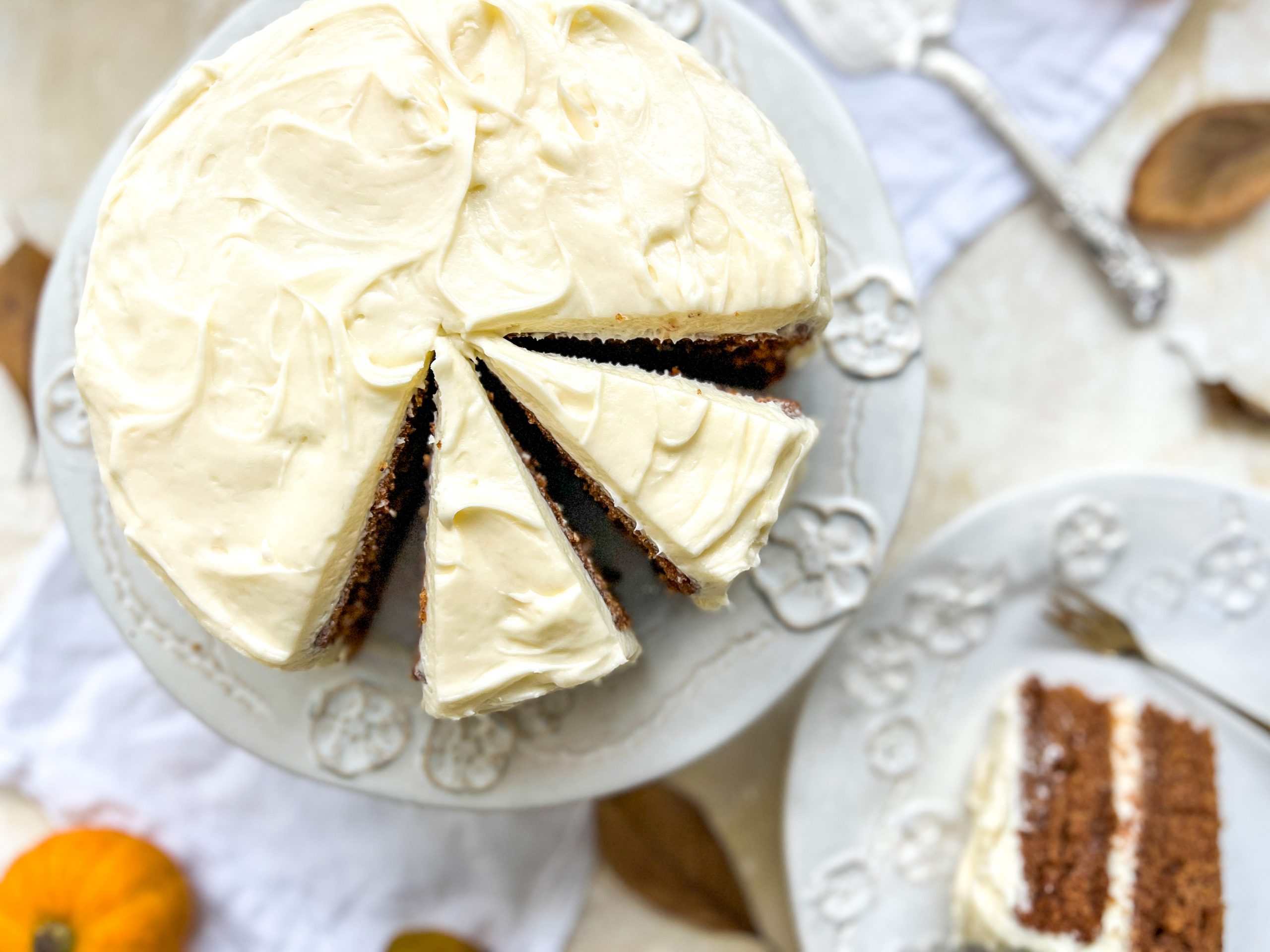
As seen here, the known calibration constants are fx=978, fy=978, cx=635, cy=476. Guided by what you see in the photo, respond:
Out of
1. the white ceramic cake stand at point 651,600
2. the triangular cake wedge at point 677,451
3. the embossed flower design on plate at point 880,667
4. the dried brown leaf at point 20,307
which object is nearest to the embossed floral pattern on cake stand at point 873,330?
the white ceramic cake stand at point 651,600

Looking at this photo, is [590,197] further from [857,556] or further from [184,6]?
[184,6]

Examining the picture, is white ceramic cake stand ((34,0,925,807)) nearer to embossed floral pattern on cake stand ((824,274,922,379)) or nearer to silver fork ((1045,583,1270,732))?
embossed floral pattern on cake stand ((824,274,922,379))

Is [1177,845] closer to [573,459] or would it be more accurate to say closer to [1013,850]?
[1013,850]

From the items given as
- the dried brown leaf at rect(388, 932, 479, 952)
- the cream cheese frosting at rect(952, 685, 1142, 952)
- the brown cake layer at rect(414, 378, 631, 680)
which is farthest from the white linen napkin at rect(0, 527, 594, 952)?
the cream cheese frosting at rect(952, 685, 1142, 952)

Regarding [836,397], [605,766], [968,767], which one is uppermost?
→ [836,397]

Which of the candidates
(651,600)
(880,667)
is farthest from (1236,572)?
(651,600)

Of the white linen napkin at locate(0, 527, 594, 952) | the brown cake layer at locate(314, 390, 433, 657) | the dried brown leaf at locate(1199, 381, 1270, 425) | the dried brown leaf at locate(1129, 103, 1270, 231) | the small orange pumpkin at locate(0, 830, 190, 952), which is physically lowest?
the small orange pumpkin at locate(0, 830, 190, 952)

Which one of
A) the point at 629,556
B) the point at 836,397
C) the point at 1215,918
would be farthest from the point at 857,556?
the point at 1215,918

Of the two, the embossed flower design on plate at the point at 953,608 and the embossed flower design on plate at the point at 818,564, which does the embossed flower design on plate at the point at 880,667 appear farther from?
the embossed flower design on plate at the point at 818,564
